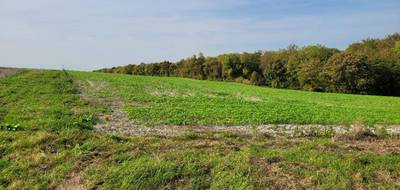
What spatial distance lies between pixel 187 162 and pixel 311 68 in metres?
51.0

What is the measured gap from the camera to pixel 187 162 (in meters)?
6.96

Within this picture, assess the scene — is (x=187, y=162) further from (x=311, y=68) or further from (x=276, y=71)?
(x=276, y=71)

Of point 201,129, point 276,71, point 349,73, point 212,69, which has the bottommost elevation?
point 201,129

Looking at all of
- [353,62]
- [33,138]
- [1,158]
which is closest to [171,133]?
[33,138]

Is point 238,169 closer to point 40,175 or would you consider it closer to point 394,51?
point 40,175

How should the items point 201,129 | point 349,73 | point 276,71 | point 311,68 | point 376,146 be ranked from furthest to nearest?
point 276,71 → point 311,68 → point 349,73 → point 201,129 → point 376,146

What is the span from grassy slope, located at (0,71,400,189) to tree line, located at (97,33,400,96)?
44.0 meters

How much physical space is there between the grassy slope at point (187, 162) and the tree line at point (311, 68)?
4398cm

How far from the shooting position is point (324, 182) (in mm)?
6266

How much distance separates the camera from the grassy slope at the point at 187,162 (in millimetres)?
6316

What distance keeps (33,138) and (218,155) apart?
4363mm

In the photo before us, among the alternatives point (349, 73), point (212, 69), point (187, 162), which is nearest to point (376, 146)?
point (187, 162)

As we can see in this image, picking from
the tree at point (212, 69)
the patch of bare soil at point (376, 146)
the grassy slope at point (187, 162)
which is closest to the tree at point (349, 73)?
the tree at point (212, 69)

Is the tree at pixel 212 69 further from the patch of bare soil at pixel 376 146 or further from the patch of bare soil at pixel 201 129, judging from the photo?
the patch of bare soil at pixel 376 146
